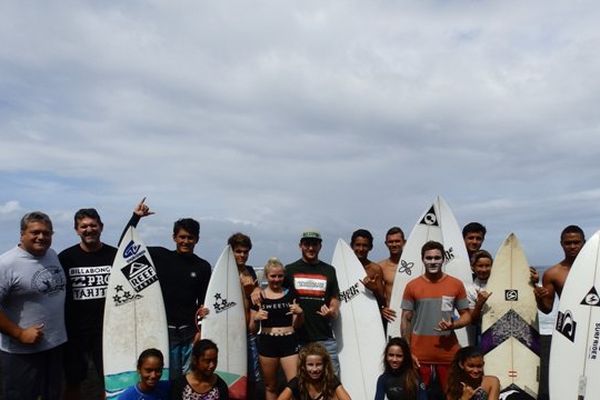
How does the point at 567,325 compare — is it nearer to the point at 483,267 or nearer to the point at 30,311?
the point at 483,267

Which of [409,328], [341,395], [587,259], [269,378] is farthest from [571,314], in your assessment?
[269,378]

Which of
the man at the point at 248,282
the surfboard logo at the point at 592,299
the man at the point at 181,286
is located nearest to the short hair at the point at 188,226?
the man at the point at 181,286

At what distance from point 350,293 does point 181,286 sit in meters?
1.85

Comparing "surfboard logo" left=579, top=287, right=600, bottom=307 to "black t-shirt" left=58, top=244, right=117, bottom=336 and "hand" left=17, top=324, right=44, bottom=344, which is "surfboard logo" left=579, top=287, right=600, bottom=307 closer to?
"black t-shirt" left=58, top=244, right=117, bottom=336

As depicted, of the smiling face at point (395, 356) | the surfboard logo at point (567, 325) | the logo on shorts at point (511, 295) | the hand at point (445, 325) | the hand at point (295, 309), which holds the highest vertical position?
the logo on shorts at point (511, 295)

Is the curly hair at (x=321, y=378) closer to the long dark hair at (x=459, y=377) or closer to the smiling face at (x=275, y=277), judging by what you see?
the smiling face at (x=275, y=277)

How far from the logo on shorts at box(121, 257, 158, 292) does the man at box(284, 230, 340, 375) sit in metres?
1.27

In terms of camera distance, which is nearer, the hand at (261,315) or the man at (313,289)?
the hand at (261,315)

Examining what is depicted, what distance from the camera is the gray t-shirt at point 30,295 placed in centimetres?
364

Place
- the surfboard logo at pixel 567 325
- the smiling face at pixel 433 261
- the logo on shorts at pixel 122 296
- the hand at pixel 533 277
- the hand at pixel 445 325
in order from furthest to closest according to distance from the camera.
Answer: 1. the hand at pixel 533 277
2. the surfboard logo at pixel 567 325
3. the logo on shorts at pixel 122 296
4. the smiling face at pixel 433 261
5. the hand at pixel 445 325

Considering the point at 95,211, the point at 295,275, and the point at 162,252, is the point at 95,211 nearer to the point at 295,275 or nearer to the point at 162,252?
the point at 162,252

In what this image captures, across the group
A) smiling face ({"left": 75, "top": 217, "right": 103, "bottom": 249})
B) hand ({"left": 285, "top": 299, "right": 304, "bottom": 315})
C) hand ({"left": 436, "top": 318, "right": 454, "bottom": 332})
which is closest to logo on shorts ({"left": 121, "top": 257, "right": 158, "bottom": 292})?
smiling face ({"left": 75, "top": 217, "right": 103, "bottom": 249})

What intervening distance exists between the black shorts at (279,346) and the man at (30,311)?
155cm

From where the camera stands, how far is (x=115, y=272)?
4680mm
